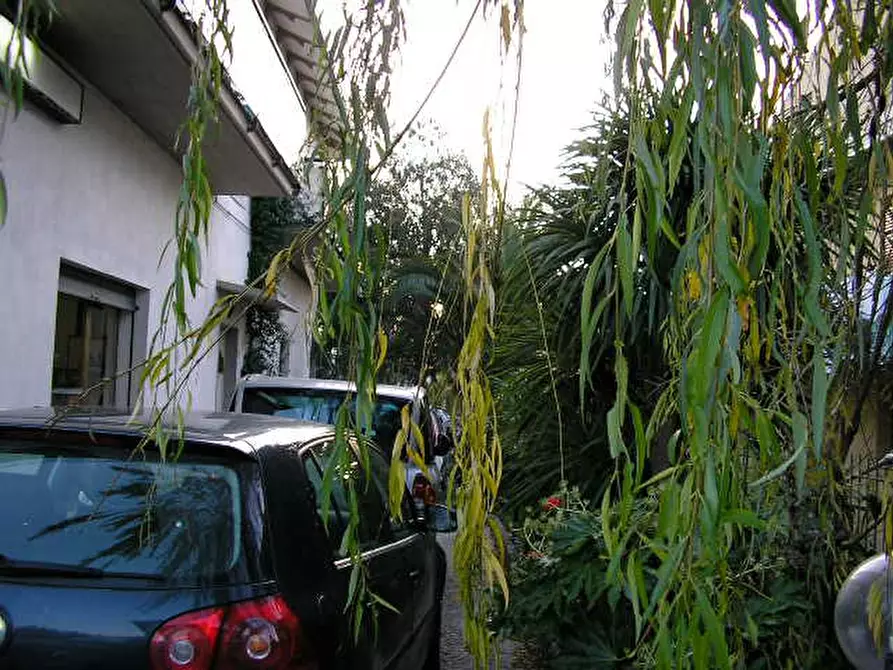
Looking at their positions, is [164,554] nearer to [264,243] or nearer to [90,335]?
[90,335]

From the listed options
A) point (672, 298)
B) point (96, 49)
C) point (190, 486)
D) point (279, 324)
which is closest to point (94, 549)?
point (190, 486)

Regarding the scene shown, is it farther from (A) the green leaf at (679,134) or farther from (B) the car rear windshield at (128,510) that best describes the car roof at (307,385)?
(A) the green leaf at (679,134)

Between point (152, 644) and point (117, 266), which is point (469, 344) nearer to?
point (152, 644)

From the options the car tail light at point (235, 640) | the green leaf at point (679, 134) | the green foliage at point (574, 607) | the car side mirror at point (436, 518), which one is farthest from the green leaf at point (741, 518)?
the car side mirror at point (436, 518)

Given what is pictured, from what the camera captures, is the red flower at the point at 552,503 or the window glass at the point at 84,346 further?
the window glass at the point at 84,346

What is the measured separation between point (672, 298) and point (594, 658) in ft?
8.57

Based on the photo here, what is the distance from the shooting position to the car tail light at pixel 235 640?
2607mm

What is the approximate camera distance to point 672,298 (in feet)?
5.52

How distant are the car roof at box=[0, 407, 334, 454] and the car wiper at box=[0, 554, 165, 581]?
0.41 metres

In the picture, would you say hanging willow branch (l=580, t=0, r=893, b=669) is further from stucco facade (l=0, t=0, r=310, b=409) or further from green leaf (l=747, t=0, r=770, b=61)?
stucco facade (l=0, t=0, r=310, b=409)

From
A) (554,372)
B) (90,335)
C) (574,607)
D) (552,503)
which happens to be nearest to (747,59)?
(574,607)

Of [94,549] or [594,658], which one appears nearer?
[94,549]

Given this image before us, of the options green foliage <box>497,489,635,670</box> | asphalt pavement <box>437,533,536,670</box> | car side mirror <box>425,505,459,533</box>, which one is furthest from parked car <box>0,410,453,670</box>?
asphalt pavement <box>437,533,536,670</box>

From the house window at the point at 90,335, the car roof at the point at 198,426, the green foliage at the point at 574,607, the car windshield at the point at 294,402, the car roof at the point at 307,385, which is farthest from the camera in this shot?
the house window at the point at 90,335
